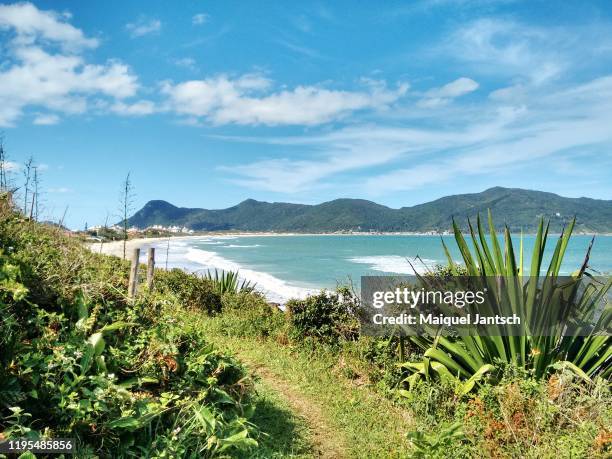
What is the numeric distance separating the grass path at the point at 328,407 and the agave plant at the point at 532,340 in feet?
2.39

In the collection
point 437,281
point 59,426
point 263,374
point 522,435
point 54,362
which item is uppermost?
point 437,281

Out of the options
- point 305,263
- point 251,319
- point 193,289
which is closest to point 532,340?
point 251,319

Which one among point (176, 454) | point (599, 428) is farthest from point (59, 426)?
point (599, 428)

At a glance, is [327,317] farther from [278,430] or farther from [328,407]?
[278,430]

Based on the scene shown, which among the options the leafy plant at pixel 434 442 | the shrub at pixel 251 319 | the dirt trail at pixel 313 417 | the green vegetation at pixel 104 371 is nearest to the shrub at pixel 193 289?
the shrub at pixel 251 319

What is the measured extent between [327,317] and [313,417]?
111 inches

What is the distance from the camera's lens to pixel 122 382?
12.5 feet

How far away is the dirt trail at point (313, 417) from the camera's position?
4.70 meters

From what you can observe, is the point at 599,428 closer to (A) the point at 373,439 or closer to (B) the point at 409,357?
(A) the point at 373,439

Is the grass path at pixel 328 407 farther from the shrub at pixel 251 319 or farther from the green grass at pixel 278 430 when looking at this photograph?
the shrub at pixel 251 319

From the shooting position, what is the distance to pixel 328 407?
5797 millimetres

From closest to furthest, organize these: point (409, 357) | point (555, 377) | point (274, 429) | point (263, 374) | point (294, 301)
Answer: point (555, 377), point (274, 429), point (409, 357), point (263, 374), point (294, 301)

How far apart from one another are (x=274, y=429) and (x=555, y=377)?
3042mm

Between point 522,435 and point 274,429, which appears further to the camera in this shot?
point 274,429
